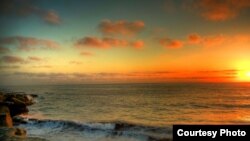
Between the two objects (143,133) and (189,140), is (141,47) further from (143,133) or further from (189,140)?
(189,140)

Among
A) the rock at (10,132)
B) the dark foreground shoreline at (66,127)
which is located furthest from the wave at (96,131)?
the rock at (10,132)

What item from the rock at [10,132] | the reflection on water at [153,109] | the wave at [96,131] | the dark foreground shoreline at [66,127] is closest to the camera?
the rock at [10,132]

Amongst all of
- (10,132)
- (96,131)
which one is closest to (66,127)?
(96,131)

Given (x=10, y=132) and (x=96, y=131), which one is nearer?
(x=10, y=132)

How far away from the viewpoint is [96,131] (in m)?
7.26

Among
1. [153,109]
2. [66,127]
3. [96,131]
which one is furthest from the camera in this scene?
[153,109]

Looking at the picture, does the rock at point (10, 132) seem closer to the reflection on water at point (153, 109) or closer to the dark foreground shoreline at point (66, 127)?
the dark foreground shoreline at point (66, 127)

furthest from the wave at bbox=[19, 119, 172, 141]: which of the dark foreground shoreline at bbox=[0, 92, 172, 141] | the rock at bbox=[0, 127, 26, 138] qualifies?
the rock at bbox=[0, 127, 26, 138]

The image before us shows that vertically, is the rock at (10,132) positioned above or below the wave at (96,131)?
above

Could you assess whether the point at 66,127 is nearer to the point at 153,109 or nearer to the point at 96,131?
the point at 96,131

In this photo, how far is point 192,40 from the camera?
30.2 ft

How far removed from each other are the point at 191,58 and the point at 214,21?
4.21ft

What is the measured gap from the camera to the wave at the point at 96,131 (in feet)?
21.3

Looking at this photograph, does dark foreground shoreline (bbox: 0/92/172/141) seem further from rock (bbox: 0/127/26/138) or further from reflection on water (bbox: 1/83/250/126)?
reflection on water (bbox: 1/83/250/126)
